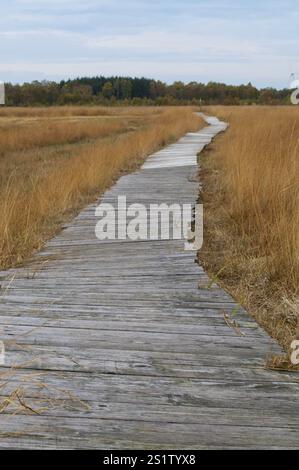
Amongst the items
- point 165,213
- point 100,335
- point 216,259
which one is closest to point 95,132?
point 165,213

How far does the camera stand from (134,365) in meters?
2.27

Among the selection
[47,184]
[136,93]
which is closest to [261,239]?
[47,184]

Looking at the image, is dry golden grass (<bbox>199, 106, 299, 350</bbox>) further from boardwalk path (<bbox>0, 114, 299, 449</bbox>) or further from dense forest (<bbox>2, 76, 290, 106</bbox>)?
dense forest (<bbox>2, 76, 290, 106</bbox>)

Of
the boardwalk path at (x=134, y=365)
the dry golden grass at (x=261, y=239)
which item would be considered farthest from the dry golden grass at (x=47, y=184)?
the dry golden grass at (x=261, y=239)

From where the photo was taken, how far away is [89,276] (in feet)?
12.0

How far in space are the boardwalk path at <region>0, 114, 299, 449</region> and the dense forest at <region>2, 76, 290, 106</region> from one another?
175 feet

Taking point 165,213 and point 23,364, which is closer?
point 23,364

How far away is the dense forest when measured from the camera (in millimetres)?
70938

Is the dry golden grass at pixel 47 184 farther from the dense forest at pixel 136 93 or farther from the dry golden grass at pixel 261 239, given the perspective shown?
the dense forest at pixel 136 93

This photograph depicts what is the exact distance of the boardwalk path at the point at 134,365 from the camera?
1.78 metres

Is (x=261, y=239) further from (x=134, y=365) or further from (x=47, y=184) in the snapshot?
(x=47, y=184)

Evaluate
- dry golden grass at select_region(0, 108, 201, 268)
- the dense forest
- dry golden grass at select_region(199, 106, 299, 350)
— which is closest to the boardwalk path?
dry golden grass at select_region(199, 106, 299, 350)
